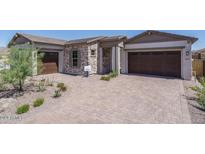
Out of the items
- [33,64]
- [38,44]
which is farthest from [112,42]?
[33,64]

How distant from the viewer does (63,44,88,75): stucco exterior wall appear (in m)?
15.8

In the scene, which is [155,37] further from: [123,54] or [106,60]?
[106,60]

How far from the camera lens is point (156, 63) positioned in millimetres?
15375

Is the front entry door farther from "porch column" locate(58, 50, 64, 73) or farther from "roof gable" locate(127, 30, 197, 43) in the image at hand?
"porch column" locate(58, 50, 64, 73)

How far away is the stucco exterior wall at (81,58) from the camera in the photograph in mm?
15754

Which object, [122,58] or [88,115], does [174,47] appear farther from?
[88,115]

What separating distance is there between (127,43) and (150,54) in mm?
2699

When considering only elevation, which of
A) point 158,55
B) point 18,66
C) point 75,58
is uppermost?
point 158,55

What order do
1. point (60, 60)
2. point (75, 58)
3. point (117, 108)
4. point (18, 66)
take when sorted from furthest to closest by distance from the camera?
1. point (60, 60)
2. point (75, 58)
3. point (18, 66)
4. point (117, 108)

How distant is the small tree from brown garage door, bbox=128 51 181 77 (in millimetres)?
10502

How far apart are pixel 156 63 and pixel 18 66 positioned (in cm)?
1169

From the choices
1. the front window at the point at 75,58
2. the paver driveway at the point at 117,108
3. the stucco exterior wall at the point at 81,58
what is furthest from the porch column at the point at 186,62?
the front window at the point at 75,58

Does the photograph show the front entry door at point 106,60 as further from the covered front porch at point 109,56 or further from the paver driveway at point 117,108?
the paver driveway at point 117,108

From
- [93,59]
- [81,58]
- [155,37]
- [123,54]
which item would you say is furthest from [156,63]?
[81,58]
